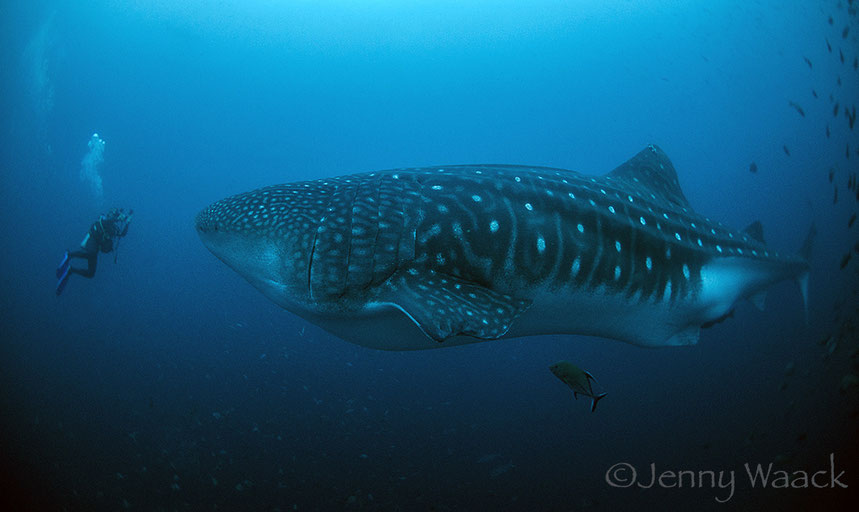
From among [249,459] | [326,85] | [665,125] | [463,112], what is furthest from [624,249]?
[665,125]

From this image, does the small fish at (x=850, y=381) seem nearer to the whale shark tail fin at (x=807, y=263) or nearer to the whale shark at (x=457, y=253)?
the whale shark tail fin at (x=807, y=263)

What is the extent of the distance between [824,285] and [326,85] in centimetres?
7996

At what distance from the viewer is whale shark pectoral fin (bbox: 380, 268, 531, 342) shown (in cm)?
219

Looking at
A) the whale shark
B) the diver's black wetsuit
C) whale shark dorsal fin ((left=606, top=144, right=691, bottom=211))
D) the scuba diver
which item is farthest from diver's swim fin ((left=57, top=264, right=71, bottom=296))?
whale shark dorsal fin ((left=606, top=144, right=691, bottom=211))

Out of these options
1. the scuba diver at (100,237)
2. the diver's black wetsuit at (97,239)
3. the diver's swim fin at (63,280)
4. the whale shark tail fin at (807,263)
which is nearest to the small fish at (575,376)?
the whale shark tail fin at (807,263)

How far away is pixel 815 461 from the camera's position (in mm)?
5816

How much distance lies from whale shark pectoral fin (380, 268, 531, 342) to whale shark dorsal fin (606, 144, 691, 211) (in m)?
3.13

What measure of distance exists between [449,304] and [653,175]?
Result: 428 cm

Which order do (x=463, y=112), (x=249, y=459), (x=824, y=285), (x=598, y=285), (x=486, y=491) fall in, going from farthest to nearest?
1. (x=463, y=112)
2. (x=824, y=285)
3. (x=249, y=459)
4. (x=486, y=491)
5. (x=598, y=285)

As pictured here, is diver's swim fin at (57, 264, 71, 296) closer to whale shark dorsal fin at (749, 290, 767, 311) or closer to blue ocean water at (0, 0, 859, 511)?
blue ocean water at (0, 0, 859, 511)

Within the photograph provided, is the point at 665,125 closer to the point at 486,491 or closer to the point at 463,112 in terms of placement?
the point at 463,112

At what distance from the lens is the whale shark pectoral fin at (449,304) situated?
2191 millimetres

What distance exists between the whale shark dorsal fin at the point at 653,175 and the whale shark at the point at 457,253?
1.00 metres

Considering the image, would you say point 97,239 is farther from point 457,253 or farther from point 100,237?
point 457,253
